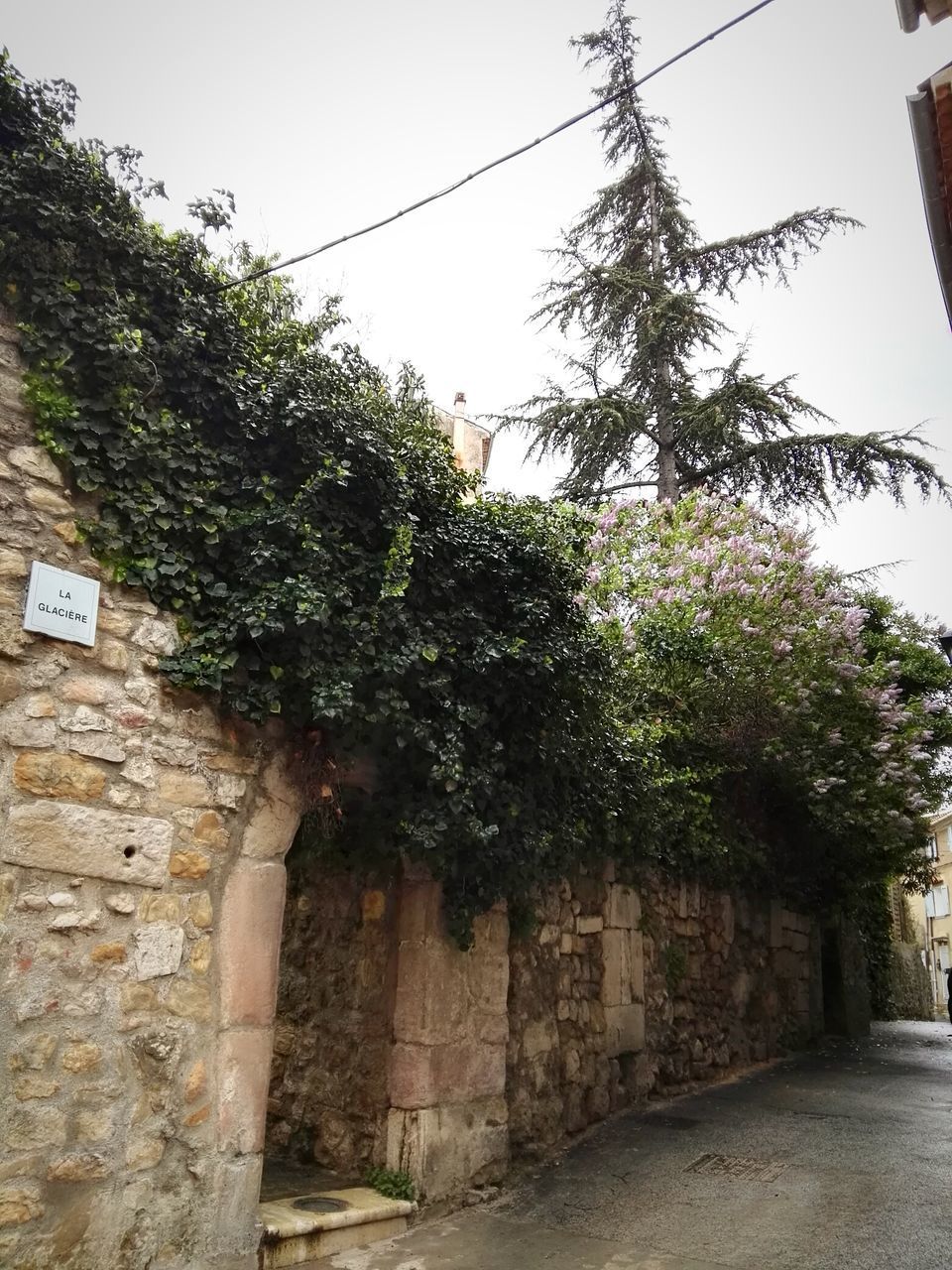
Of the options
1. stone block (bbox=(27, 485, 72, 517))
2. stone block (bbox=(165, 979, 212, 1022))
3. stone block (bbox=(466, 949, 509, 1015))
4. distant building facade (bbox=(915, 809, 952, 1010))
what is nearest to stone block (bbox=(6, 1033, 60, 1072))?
stone block (bbox=(165, 979, 212, 1022))

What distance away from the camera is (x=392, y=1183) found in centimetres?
488

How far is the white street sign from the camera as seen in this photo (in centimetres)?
344

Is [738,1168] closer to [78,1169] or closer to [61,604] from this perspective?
[78,1169]

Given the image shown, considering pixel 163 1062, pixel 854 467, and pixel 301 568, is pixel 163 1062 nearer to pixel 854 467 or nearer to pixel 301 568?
pixel 301 568

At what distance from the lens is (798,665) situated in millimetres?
8523

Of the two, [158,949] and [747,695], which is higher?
[747,695]

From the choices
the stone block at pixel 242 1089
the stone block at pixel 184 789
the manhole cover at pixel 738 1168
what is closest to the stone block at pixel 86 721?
the stone block at pixel 184 789

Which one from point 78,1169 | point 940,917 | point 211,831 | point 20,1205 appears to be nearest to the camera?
point 20,1205

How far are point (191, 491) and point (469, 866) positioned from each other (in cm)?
238

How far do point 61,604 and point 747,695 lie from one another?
20.7 feet

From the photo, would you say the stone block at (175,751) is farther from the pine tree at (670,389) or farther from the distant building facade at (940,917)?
the distant building facade at (940,917)

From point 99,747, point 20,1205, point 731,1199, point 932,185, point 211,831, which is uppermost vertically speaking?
point 932,185

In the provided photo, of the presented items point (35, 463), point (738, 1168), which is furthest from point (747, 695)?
point (35, 463)

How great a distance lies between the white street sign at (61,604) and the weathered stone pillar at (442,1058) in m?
2.42
